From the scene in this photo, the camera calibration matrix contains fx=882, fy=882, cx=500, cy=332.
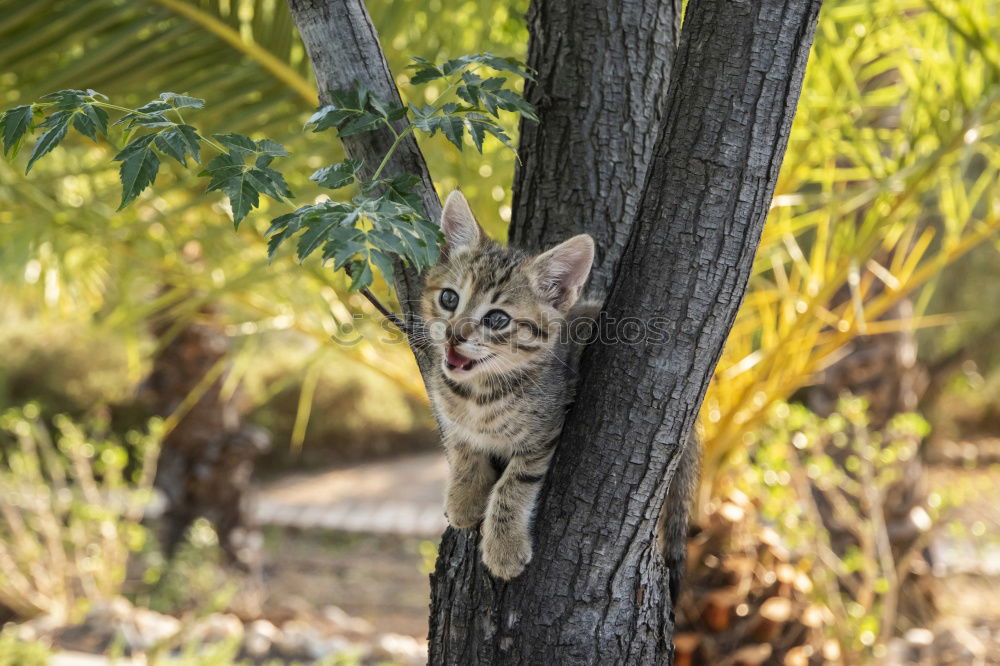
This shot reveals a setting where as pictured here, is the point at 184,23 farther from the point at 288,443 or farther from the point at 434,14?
the point at 288,443

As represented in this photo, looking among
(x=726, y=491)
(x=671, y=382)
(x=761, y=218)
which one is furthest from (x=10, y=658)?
(x=761, y=218)

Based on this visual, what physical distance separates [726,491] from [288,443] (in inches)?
274

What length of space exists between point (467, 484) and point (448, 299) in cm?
43

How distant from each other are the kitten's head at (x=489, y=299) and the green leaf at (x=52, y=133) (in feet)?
2.66

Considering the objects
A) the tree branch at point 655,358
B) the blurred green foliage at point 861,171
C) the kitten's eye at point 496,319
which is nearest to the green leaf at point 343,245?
the tree branch at point 655,358

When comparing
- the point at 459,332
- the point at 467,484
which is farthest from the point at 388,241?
the point at 467,484

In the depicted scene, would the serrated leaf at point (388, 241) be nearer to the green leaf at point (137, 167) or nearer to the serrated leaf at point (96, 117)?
the green leaf at point (137, 167)

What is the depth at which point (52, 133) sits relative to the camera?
130 cm

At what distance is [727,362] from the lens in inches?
129

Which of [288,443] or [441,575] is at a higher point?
[441,575]

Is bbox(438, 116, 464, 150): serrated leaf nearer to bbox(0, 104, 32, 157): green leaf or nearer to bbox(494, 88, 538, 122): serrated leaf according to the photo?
bbox(494, 88, 538, 122): serrated leaf

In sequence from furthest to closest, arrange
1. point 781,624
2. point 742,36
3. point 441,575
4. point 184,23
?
point 781,624 → point 184,23 → point 441,575 → point 742,36

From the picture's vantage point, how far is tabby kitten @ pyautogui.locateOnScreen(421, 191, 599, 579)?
6.16 feet

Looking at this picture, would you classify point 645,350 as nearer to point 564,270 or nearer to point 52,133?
point 564,270
